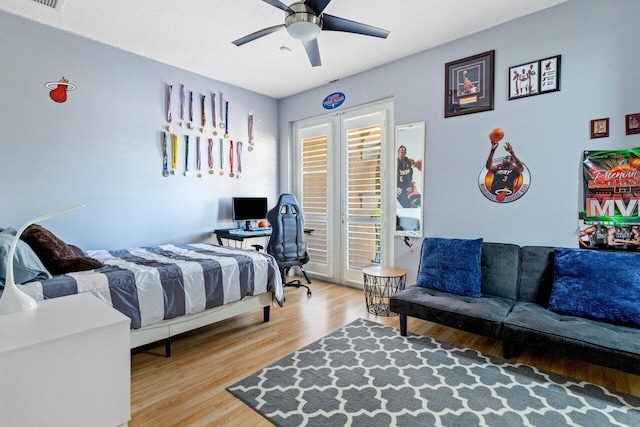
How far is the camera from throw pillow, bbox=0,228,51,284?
1.85 metres

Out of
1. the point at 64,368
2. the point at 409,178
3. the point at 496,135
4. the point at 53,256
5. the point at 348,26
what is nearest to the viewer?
the point at 64,368

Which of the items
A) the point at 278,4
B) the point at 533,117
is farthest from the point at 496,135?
the point at 278,4

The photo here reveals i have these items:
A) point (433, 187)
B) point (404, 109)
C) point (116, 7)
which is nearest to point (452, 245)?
point (433, 187)

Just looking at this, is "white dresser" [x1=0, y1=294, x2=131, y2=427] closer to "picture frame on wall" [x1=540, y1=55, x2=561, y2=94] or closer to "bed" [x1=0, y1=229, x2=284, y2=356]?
"bed" [x1=0, y1=229, x2=284, y2=356]

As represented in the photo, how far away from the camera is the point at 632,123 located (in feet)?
7.97

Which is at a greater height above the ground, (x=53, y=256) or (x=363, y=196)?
(x=363, y=196)

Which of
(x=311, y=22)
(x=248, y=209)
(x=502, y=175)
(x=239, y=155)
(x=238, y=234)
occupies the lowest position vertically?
(x=238, y=234)

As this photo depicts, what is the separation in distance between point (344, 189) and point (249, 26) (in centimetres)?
230

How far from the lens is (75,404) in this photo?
115cm

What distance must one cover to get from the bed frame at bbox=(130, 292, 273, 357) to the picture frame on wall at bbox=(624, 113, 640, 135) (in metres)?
3.31

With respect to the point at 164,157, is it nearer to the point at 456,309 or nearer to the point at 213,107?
the point at 213,107

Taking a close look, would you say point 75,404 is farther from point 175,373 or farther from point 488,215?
point 488,215

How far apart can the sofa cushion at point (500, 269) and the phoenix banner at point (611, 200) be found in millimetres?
531

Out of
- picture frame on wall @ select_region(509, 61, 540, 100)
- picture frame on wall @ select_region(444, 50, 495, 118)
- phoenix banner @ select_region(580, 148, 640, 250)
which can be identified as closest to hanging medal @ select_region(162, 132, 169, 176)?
picture frame on wall @ select_region(444, 50, 495, 118)
